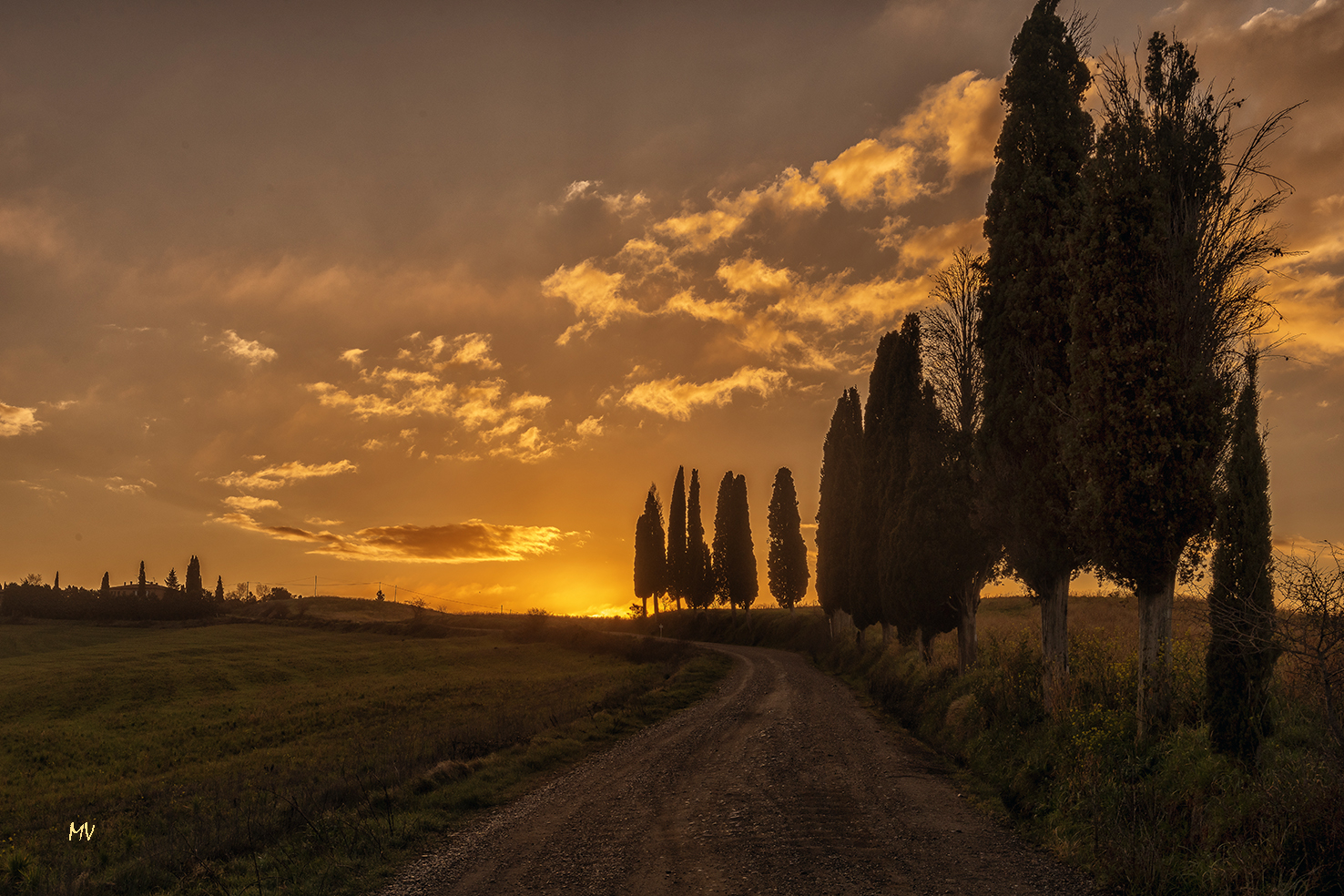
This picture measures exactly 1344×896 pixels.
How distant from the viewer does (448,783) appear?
1401 cm

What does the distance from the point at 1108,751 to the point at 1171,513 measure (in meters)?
3.92

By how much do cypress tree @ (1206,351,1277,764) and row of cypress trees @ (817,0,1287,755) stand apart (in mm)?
26

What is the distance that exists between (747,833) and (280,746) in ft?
79.6

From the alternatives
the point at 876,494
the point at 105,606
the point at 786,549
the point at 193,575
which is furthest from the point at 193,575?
the point at 876,494

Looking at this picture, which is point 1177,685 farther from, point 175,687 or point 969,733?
point 175,687

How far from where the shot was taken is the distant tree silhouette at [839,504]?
4238 centimetres

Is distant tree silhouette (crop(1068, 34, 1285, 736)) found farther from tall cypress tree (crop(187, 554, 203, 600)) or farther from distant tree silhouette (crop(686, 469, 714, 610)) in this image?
tall cypress tree (crop(187, 554, 203, 600))

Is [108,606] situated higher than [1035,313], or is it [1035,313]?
[1035,313]

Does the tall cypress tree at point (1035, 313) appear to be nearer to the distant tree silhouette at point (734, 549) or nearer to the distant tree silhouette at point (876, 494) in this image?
the distant tree silhouette at point (876, 494)

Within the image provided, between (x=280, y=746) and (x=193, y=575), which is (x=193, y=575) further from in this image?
(x=280, y=746)

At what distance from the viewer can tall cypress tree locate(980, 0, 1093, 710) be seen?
49.6ft

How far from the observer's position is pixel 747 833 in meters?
10.2

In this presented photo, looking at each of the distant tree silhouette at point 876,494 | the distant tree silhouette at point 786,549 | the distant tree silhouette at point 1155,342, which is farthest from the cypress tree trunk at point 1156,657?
the distant tree silhouette at point 786,549

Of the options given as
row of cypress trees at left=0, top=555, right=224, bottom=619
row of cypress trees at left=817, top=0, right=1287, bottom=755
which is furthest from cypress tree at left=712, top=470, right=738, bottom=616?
row of cypress trees at left=0, top=555, right=224, bottom=619
